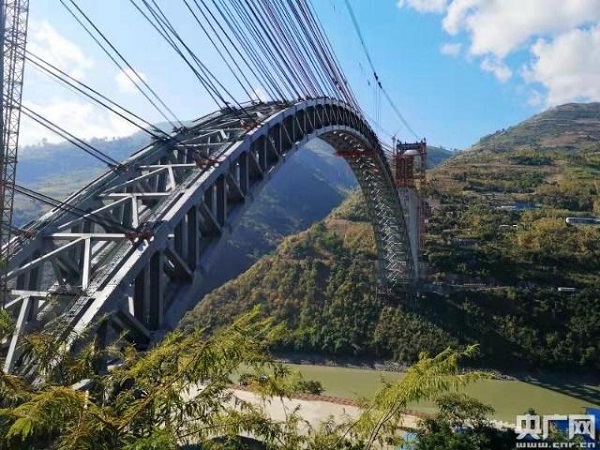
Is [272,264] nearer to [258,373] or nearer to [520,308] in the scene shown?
[520,308]

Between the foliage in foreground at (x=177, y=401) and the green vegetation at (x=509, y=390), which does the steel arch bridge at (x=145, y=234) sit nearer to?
the foliage in foreground at (x=177, y=401)

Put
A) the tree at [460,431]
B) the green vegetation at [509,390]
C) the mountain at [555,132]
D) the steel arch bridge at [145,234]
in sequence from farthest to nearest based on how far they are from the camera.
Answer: the mountain at [555,132] < the green vegetation at [509,390] < the tree at [460,431] < the steel arch bridge at [145,234]

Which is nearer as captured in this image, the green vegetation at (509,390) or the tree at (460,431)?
the tree at (460,431)

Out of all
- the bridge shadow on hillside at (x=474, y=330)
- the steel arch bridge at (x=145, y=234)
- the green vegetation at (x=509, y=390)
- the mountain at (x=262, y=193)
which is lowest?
the green vegetation at (x=509, y=390)

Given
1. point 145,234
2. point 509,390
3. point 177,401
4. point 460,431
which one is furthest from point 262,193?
point 177,401

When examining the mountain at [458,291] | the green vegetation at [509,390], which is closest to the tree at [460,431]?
the green vegetation at [509,390]

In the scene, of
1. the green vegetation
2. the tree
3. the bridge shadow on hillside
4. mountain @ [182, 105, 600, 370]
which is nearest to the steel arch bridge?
the tree

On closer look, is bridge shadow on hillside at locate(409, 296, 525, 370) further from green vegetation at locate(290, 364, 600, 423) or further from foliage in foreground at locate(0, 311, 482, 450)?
foliage in foreground at locate(0, 311, 482, 450)

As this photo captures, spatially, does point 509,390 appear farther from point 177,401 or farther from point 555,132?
point 555,132
